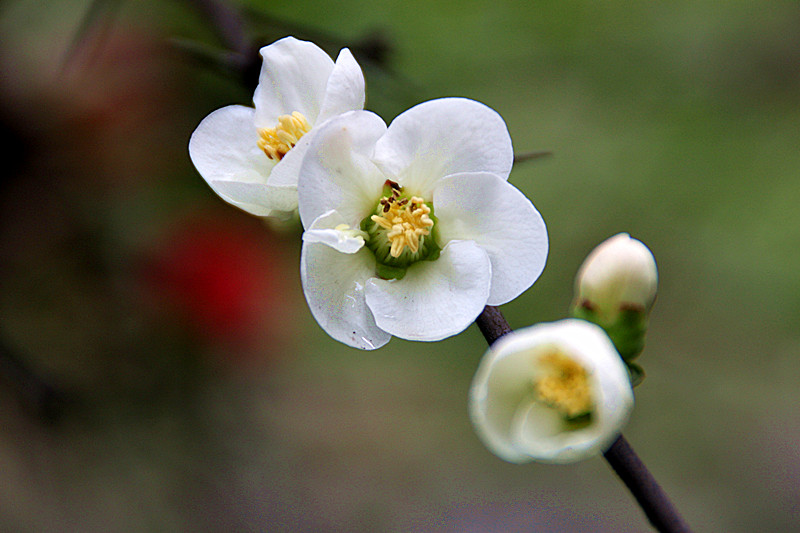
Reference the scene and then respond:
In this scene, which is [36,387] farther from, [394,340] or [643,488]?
[394,340]

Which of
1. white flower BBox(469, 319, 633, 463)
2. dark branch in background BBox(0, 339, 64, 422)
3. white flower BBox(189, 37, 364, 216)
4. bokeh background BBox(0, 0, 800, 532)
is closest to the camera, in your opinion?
white flower BBox(469, 319, 633, 463)

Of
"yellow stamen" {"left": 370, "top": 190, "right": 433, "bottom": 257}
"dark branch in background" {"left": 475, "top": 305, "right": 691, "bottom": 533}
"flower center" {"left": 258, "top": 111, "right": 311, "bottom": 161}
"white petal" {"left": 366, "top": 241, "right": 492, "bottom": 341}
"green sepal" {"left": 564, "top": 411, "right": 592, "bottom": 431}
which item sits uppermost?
"flower center" {"left": 258, "top": 111, "right": 311, "bottom": 161}

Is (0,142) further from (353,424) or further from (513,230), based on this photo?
(513,230)

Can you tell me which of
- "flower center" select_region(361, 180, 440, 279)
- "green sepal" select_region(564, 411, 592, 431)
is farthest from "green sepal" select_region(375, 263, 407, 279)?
"green sepal" select_region(564, 411, 592, 431)

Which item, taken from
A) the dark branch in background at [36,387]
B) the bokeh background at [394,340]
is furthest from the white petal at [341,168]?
the bokeh background at [394,340]

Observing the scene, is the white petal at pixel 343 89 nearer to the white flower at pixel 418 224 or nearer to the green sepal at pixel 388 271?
the white flower at pixel 418 224

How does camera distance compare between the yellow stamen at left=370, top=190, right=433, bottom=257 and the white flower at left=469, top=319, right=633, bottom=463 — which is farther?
the yellow stamen at left=370, top=190, right=433, bottom=257

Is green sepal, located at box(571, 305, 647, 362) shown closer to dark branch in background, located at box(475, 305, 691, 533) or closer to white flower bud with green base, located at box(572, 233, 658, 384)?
white flower bud with green base, located at box(572, 233, 658, 384)
